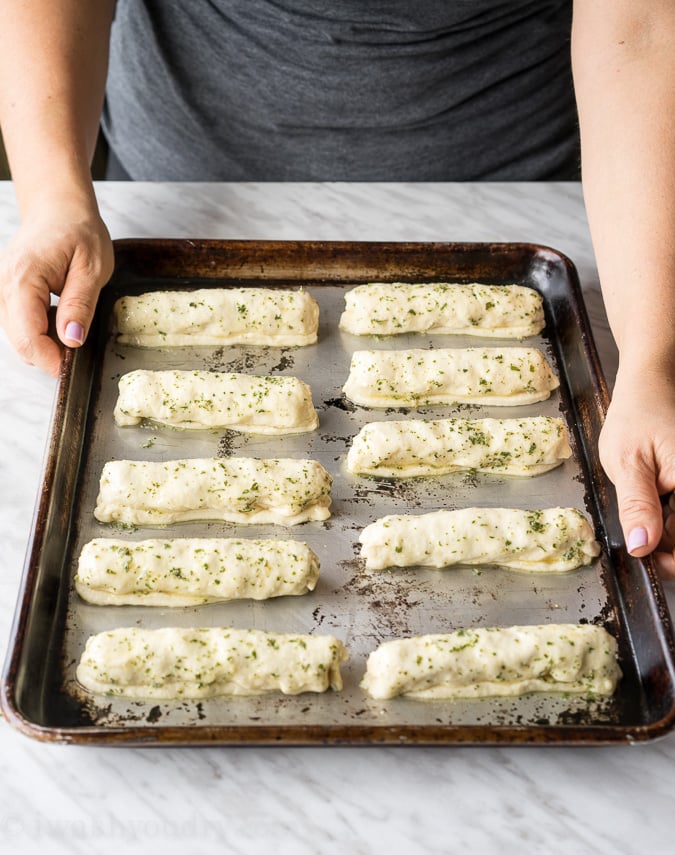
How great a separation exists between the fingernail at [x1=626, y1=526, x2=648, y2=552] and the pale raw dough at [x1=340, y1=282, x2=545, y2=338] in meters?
0.84

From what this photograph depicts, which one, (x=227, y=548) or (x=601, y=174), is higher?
(x=601, y=174)

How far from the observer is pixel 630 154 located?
238 centimetres

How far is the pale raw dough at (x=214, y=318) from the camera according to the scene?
2.53 m

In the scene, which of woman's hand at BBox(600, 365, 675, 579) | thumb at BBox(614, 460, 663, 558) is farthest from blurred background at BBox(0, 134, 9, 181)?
thumb at BBox(614, 460, 663, 558)

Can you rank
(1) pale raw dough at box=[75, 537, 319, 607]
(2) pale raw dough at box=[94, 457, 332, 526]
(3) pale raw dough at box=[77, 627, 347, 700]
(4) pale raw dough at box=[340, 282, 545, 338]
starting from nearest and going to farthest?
(3) pale raw dough at box=[77, 627, 347, 700], (1) pale raw dough at box=[75, 537, 319, 607], (2) pale raw dough at box=[94, 457, 332, 526], (4) pale raw dough at box=[340, 282, 545, 338]

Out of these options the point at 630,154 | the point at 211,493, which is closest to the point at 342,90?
the point at 630,154

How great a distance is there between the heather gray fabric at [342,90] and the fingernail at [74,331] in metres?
1.05

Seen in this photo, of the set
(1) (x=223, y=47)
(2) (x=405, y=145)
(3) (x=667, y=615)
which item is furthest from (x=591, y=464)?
(1) (x=223, y=47)

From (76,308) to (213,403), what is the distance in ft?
1.34

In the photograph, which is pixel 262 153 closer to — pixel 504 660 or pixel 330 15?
pixel 330 15

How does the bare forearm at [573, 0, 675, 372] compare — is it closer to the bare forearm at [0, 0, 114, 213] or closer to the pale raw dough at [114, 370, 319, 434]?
A: the pale raw dough at [114, 370, 319, 434]

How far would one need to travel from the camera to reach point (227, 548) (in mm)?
2094

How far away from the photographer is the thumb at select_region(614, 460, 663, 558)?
6.36 feet

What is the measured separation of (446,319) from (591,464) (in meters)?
0.57
